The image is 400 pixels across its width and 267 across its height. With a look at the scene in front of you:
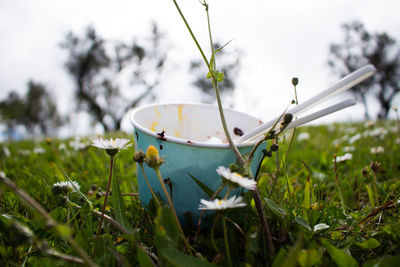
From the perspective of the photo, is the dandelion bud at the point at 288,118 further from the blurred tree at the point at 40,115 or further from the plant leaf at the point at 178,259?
the blurred tree at the point at 40,115

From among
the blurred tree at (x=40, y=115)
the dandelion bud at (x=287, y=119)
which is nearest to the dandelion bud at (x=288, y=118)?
the dandelion bud at (x=287, y=119)

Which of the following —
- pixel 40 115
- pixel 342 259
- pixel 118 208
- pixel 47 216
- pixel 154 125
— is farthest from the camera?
pixel 40 115

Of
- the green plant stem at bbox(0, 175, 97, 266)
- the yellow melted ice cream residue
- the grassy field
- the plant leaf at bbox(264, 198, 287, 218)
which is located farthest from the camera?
the yellow melted ice cream residue

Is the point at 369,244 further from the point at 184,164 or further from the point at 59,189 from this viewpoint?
the point at 59,189

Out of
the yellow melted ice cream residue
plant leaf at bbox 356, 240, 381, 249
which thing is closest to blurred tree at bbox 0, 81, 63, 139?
the yellow melted ice cream residue

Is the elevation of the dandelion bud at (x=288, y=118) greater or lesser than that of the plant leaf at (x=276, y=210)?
greater

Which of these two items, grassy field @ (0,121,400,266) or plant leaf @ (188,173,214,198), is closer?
grassy field @ (0,121,400,266)

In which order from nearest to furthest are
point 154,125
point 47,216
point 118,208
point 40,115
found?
point 47,216 < point 118,208 < point 154,125 < point 40,115

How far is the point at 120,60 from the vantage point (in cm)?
1800

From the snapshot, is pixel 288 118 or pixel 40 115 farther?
pixel 40 115

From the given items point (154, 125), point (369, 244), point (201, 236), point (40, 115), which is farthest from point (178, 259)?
point (40, 115)

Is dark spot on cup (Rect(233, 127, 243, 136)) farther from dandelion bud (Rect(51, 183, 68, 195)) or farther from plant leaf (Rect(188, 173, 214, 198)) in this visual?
dandelion bud (Rect(51, 183, 68, 195))

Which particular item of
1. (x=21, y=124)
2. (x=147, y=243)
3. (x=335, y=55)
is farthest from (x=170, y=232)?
(x=21, y=124)

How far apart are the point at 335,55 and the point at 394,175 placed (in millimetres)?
19069
